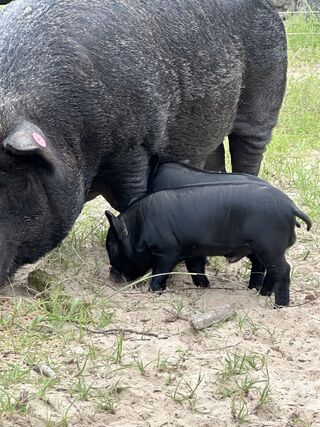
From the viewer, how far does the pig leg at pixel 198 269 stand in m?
5.19

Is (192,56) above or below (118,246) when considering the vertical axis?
above

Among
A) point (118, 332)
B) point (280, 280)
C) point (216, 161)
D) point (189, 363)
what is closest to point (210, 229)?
point (280, 280)

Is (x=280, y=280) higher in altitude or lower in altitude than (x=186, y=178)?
lower

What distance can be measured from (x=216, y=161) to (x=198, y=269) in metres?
1.73

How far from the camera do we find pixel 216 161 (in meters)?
6.79

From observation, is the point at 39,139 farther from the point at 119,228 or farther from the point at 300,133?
the point at 300,133

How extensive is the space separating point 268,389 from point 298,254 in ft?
7.07

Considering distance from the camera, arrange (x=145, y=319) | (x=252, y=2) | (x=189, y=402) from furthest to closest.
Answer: (x=252, y=2)
(x=145, y=319)
(x=189, y=402)

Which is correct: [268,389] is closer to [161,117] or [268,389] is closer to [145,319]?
[145,319]

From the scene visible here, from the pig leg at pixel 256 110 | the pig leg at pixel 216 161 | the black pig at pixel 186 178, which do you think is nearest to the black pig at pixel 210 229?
the black pig at pixel 186 178

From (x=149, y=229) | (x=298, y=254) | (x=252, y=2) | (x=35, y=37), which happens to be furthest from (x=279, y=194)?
(x=252, y=2)

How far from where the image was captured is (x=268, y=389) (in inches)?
147

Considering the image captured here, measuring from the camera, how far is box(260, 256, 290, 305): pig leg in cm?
488

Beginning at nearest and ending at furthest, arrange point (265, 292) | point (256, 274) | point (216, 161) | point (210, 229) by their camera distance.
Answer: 1. point (210, 229)
2. point (265, 292)
3. point (256, 274)
4. point (216, 161)
